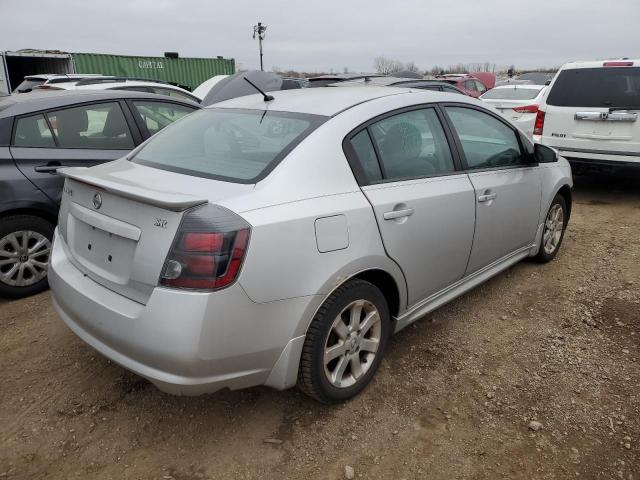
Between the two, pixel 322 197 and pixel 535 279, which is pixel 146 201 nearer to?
pixel 322 197

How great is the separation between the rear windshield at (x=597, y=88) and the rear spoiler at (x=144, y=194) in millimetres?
6195

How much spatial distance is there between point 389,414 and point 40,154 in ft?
10.7

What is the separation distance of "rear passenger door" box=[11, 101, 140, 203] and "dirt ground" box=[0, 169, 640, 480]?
1091 mm

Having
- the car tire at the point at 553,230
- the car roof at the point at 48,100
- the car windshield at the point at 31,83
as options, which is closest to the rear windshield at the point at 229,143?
the car roof at the point at 48,100

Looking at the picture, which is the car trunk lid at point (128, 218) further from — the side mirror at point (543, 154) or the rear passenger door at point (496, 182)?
the side mirror at point (543, 154)

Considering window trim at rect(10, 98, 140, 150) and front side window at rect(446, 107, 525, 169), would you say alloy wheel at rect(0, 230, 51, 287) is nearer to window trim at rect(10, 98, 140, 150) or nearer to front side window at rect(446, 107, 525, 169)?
window trim at rect(10, 98, 140, 150)

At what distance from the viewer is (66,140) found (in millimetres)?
4141

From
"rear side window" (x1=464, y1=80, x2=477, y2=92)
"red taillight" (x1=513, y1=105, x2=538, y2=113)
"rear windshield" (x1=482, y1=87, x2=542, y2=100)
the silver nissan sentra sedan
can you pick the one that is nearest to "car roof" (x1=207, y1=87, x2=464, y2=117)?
the silver nissan sentra sedan

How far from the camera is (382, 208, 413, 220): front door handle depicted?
2.57 meters

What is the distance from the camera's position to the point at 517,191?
365 cm

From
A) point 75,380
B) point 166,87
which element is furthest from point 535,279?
point 166,87

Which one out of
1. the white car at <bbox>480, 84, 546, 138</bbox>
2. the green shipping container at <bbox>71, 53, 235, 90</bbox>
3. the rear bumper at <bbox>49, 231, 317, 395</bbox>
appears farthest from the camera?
the green shipping container at <bbox>71, 53, 235, 90</bbox>

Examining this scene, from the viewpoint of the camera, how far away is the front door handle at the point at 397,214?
8.44ft

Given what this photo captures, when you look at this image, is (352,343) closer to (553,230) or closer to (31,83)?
(553,230)
